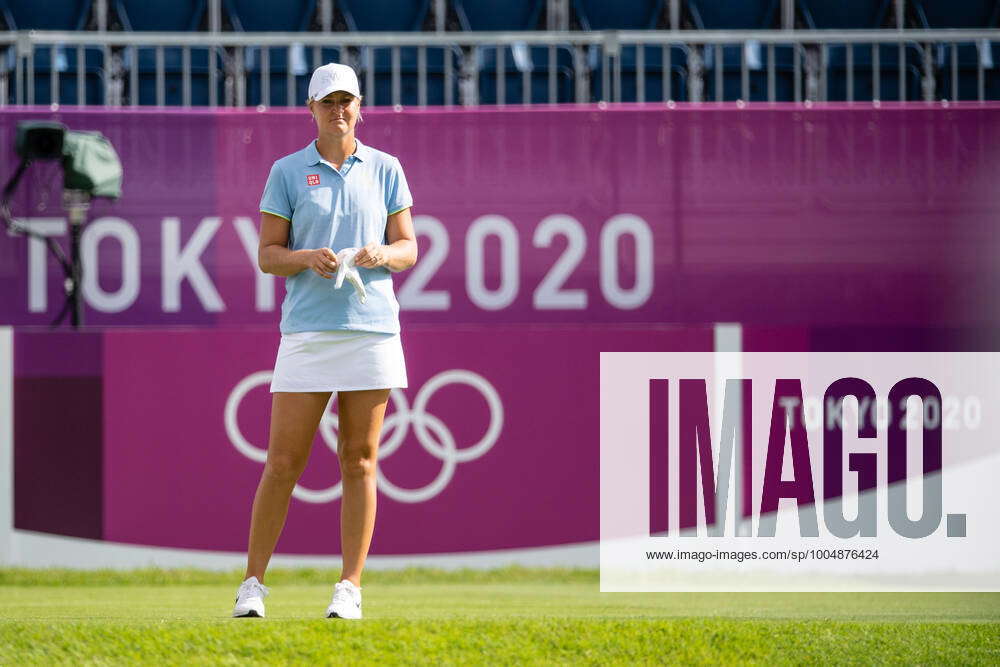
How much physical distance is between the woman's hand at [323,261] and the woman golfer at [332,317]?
0.09 feet

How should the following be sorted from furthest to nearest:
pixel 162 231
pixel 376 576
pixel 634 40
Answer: pixel 634 40 → pixel 162 231 → pixel 376 576

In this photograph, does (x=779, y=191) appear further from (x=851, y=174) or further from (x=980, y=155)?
(x=980, y=155)

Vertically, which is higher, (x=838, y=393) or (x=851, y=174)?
(x=851, y=174)

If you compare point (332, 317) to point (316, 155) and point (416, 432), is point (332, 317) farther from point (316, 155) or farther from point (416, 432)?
point (416, 432)

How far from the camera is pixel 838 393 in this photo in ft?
24.5

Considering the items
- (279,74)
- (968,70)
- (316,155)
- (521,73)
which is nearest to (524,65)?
(521,73)

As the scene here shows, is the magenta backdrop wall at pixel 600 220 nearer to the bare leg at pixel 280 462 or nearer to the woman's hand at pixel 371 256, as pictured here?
the bare leg at pixel 280 462

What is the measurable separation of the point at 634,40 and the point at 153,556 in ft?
12.9

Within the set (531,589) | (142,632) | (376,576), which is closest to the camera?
(142,632)

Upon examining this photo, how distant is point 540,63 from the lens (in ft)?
30.8

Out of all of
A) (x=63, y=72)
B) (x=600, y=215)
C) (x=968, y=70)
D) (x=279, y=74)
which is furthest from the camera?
(x=279, y=74)

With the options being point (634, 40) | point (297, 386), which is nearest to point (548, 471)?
point (634, 40)

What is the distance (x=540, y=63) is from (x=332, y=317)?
538 cm

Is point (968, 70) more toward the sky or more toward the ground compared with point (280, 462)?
more toward the sky
